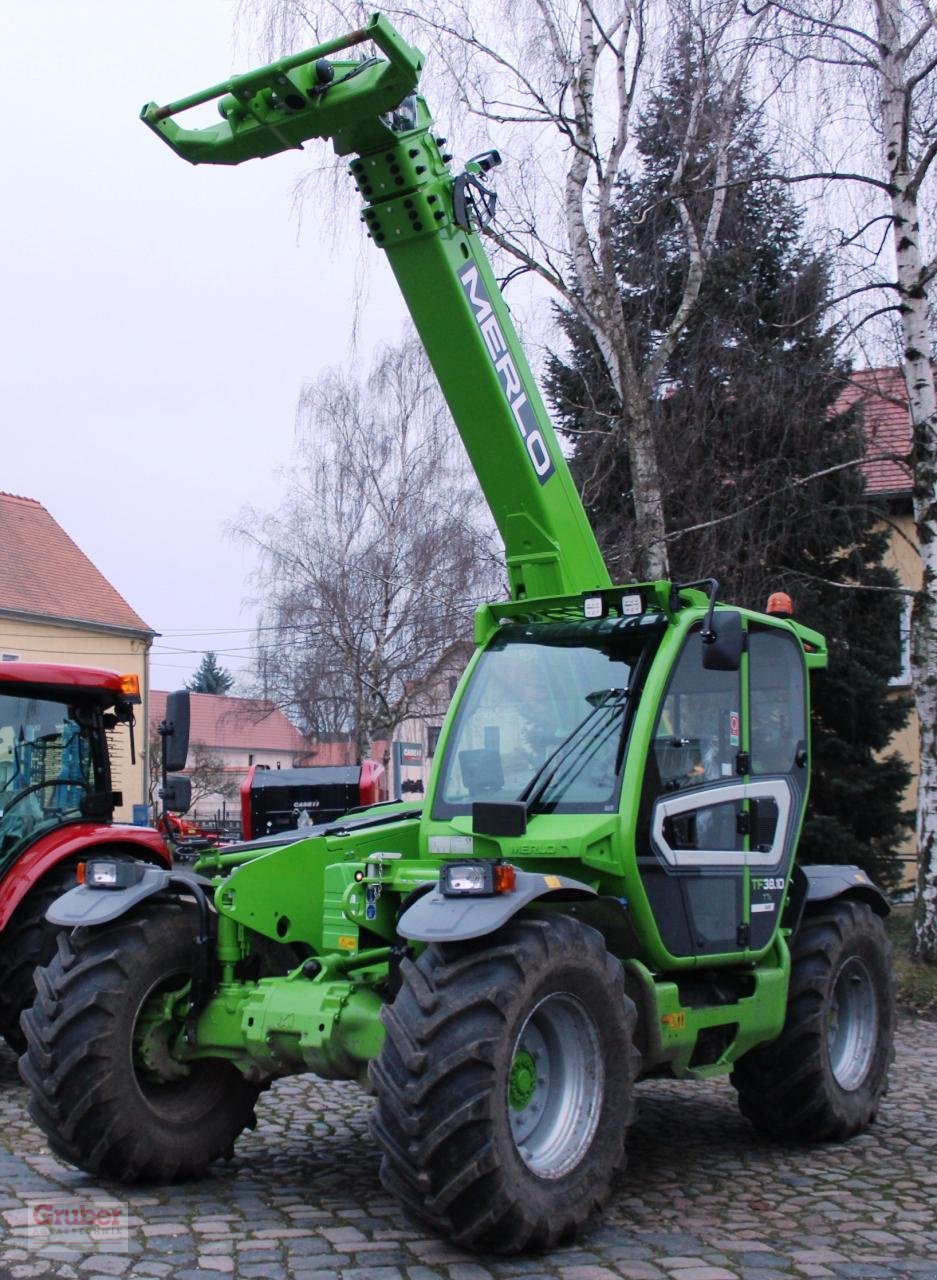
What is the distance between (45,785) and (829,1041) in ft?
15.0

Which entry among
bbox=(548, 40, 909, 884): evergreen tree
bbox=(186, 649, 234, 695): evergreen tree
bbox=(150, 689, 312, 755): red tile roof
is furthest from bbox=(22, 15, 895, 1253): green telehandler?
bbox=(186, 649, 234, 695): evergreen tree

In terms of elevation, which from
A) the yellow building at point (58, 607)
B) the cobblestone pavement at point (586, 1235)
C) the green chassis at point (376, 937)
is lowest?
the cobblestone pavement at point (586, 1235)

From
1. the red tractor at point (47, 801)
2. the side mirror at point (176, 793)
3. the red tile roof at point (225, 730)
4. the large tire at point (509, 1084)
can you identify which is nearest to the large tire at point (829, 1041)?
the large tire at point (509, 1084)

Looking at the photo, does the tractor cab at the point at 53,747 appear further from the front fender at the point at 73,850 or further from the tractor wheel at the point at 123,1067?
the tractor wheel at the point at 123,1067

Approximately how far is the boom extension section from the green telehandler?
0.04ft

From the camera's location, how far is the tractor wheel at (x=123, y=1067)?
5.46 m

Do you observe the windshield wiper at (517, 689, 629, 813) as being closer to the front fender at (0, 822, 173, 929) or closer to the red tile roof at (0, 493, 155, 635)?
the front fender at (0, 822, 173, 929)

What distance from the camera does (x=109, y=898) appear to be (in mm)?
5848

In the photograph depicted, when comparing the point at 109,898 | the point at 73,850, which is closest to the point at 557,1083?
the point at 109,898

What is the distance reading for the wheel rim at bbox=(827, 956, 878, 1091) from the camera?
23.0 feet

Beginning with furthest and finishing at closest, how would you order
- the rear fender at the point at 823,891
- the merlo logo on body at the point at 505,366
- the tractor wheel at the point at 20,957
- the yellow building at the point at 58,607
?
the yellow building at the point at 58,607 → the tractor wheel at the point at 20,957 → the rear fender at the point at 823,891 → the merlo logo on body at the point at 505,366

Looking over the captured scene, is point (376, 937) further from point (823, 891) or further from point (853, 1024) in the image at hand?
point (853, 1024)

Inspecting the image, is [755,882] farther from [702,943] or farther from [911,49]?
[911,49]

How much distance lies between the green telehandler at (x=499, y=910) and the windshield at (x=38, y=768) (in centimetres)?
209
